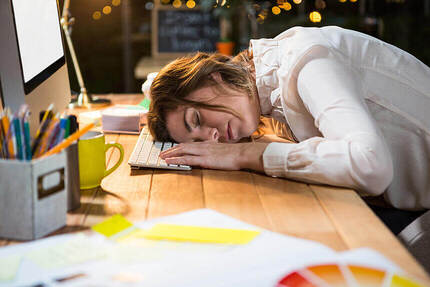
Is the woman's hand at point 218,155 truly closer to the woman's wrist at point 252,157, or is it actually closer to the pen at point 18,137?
the woman's wrist at point 252,157

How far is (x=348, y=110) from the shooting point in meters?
1.14

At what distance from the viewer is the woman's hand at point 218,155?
1232 millimetres

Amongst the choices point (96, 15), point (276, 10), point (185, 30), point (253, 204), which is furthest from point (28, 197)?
point (96, 15)

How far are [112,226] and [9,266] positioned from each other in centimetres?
19

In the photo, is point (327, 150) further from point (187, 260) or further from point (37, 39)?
point (37, 39)

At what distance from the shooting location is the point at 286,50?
4.54 ft

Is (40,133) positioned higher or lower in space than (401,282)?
higher

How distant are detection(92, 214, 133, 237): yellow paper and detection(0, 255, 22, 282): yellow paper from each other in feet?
0.47

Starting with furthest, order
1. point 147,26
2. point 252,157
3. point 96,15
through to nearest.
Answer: point 147,26
point 96,15
point 252,157

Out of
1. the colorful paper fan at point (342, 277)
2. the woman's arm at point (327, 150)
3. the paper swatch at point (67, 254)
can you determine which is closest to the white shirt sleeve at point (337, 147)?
the woman's arm at point (327, 150)

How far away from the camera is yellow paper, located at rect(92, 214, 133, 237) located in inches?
33.7

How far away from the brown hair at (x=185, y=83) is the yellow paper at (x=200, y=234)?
1.99 feet

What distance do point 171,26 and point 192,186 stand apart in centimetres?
297

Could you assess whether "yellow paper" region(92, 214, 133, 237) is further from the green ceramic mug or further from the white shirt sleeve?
the white shirt sleeve
